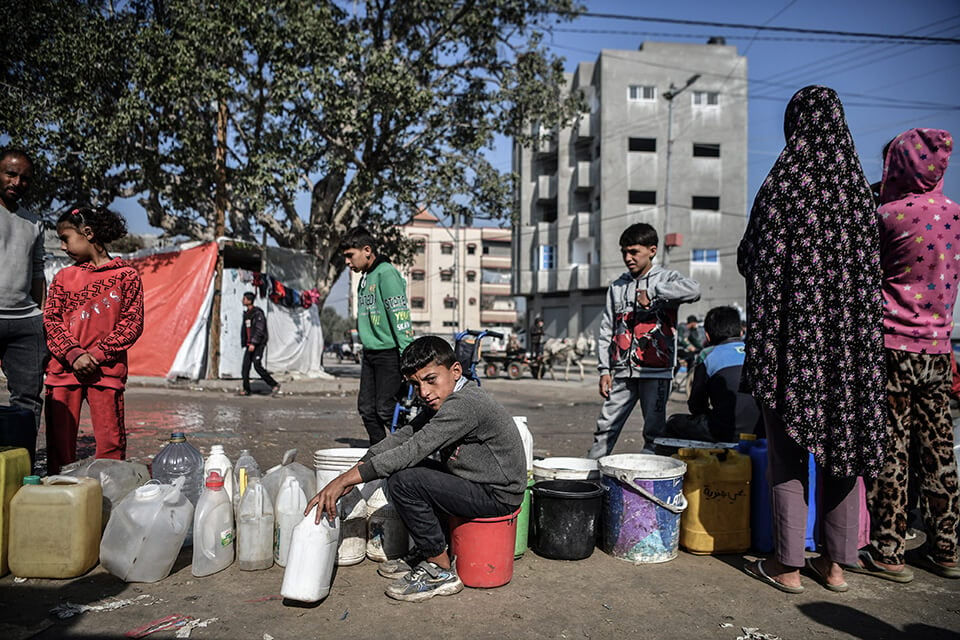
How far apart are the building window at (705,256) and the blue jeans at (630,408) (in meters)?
33.4

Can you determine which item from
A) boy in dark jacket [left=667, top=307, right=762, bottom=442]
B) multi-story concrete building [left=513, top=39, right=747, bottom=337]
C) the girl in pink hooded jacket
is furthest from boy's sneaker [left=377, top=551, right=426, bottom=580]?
multi-story concrete building [left=513, top=39, right=747, bottom=337]

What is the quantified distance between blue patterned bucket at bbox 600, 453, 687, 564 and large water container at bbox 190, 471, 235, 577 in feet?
6.58

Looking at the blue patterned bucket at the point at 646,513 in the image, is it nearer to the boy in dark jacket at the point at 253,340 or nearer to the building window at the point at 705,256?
the boy in dark jacket at the point at 253,340

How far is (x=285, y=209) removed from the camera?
15266mm

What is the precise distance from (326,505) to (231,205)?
47.7 ft

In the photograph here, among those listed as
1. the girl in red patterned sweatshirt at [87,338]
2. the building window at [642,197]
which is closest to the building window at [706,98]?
the building window at [642,197]

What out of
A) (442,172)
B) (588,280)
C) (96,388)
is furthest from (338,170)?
(588,280)

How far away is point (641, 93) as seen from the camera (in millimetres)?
36250

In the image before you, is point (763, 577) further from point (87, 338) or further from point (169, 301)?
point (169, 301)

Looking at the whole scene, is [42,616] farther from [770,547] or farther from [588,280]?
[588,280]

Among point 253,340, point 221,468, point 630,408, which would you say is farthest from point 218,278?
point 630,408

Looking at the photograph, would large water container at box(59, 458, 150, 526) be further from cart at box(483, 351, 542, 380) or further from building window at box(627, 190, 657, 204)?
building window at box(627, 190, 657, 204)

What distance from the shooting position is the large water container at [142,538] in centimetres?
295

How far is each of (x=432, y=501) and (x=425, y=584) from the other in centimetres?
36
